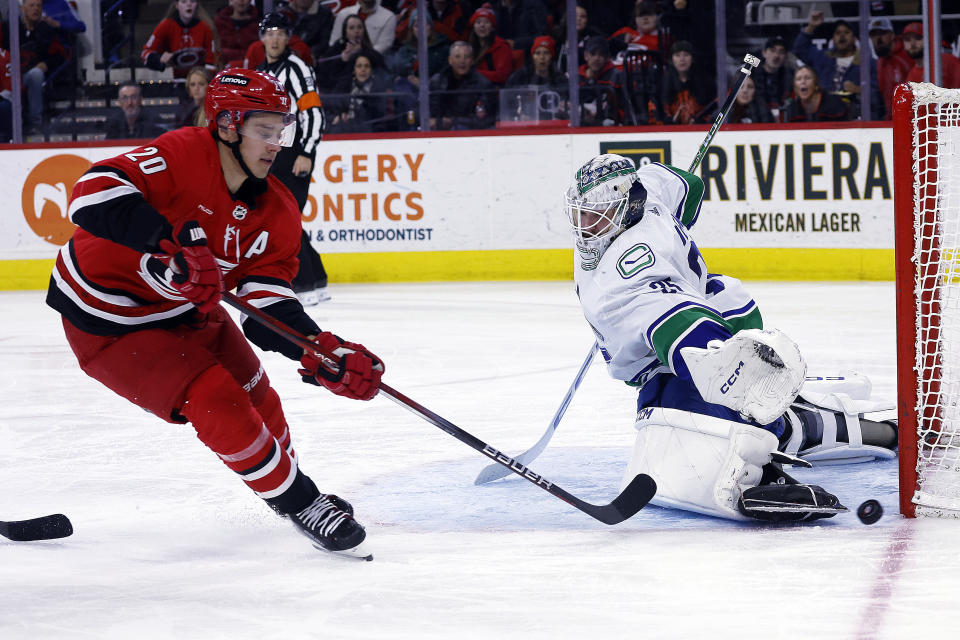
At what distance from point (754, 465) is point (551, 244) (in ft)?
15.9

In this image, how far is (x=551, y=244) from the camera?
24.2ft

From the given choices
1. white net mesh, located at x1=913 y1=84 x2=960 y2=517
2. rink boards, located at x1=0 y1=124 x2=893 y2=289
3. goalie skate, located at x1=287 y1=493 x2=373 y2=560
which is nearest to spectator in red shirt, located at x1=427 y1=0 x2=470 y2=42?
rink boards, located at x1=0 y1=124 x2=893 y2=289

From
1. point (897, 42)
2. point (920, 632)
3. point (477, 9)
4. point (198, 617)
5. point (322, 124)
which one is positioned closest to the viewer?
point (920, 632)

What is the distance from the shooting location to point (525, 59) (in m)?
7.48

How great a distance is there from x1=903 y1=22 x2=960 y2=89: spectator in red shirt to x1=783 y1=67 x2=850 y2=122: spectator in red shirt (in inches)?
16.1

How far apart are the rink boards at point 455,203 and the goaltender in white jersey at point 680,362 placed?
14.0 feet

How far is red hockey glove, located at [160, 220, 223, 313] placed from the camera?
2.20 metres

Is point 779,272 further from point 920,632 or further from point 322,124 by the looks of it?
point 920,632

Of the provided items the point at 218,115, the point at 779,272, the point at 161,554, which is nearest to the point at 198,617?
the point at 161,554

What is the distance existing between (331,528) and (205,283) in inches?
19.5

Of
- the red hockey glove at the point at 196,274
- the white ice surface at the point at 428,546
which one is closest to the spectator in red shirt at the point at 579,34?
the white ice surface at the point at 428,546

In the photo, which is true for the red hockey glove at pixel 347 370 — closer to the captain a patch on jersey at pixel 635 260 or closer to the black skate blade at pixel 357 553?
the black skate blade at pixel 357 553

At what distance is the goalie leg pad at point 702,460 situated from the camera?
2535 mm

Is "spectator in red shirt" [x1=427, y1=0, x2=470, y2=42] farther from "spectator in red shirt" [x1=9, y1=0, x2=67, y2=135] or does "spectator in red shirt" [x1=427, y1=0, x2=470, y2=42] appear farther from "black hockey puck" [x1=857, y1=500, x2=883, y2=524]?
"black hockey puck" [x1=857, y1=500, x2=883, y2=524]
